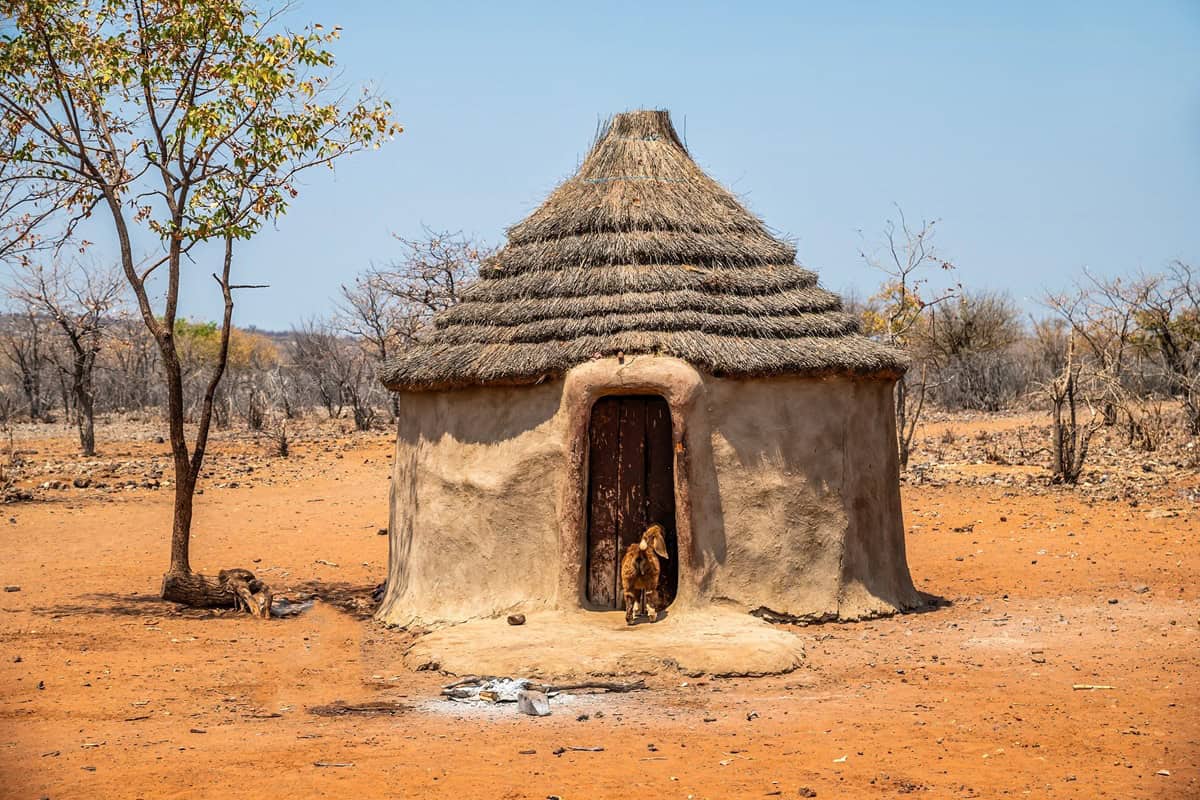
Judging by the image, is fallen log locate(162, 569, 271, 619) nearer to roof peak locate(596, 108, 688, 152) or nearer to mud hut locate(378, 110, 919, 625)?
mud hut locate(378, 110, 919, 625)

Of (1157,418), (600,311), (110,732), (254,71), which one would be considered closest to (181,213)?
(254,71)

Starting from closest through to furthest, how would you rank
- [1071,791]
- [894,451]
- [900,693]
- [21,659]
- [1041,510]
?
[1071,791]
[900,693]
[21,659]
[894,451]
[1041,510]

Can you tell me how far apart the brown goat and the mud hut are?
263mm

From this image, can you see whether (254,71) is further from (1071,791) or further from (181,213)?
(1071,791)

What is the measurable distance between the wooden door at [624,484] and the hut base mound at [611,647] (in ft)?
1.35

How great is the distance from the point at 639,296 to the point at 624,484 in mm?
1406

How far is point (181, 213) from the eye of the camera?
415 inches

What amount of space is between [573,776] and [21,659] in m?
4.66

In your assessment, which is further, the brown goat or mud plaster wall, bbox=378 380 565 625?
mud plaster wall, bbox=378 380 565 625

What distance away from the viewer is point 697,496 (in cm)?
870

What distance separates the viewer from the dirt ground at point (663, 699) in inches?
219

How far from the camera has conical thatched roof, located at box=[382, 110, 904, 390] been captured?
8914mm

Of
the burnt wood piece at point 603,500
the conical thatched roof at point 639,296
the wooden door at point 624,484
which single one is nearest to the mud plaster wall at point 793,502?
the conical thatched roof at point 639,296

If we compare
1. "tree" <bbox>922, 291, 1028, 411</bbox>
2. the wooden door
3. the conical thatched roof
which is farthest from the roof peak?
"tree" <bbox>922, 291, 1028, 411</bbox>
